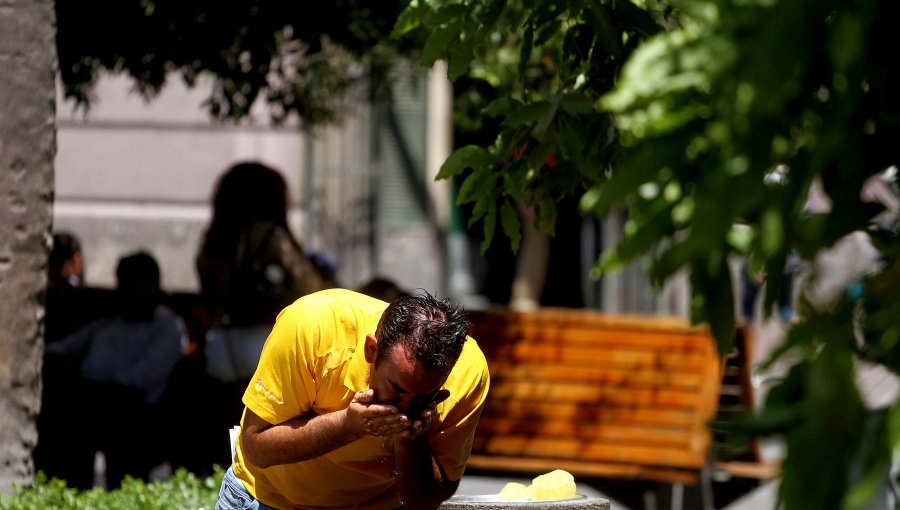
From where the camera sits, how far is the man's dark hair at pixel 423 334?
3428 millimetres

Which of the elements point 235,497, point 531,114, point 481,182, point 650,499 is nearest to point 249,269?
point 650,499

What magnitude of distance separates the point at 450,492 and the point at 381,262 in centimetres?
971

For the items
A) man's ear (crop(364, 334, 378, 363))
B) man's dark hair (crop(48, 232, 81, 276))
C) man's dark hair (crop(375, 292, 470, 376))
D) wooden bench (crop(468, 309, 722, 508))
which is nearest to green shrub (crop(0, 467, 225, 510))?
man's ear (crop(364, 334, 378, 363))

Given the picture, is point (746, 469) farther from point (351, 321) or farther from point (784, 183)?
point (784, 183)

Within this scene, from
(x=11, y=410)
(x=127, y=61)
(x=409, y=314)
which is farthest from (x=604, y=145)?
(x=127, y=61)

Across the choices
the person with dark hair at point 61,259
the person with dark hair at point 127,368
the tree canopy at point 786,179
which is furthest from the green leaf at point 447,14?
the person with dark hair at point 61,259

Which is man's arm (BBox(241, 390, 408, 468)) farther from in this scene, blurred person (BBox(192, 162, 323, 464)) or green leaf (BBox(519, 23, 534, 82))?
blurred person (BBox(192, 162, 323, 464))

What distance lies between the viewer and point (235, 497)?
412 centimetres

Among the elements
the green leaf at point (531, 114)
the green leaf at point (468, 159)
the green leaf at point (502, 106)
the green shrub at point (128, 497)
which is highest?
the green leaf at point (502, 106)

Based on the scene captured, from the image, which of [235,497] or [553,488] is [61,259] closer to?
[235,497]

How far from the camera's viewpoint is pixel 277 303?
6.61 m

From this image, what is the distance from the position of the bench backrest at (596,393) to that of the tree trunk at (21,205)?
2.91m

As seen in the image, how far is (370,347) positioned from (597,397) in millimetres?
4267

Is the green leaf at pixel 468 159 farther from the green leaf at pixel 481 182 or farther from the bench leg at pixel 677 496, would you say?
the bench leg at pixel 677 496
